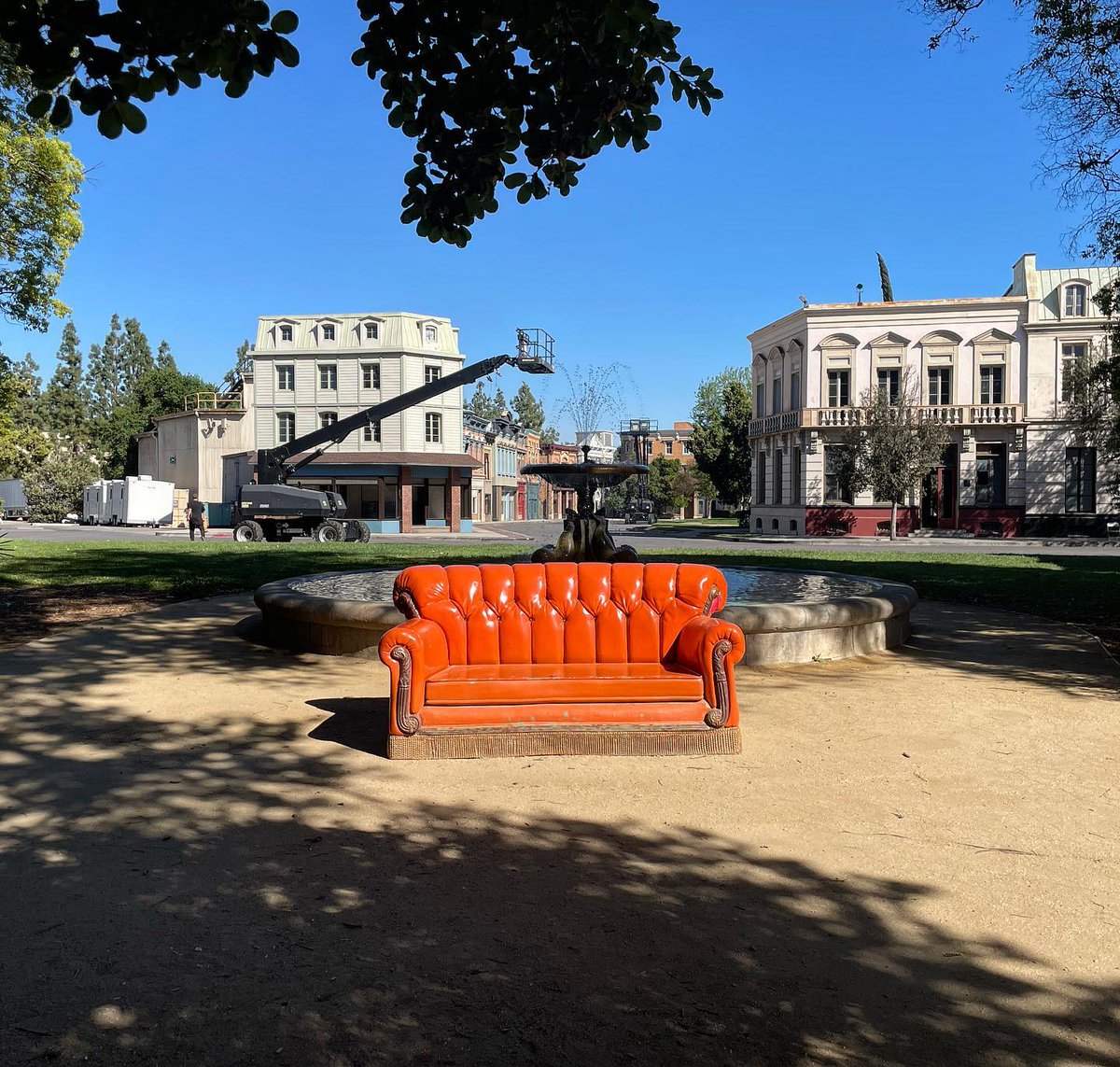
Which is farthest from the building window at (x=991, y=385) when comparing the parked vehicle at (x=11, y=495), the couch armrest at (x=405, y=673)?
the parked vehicle at (x=11, y=495)

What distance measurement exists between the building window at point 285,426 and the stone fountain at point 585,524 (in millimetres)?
37640

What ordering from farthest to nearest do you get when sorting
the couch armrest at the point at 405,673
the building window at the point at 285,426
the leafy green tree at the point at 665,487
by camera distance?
the leafy green tree at the point at 665,487 → the building window at the point at 285,426 → the couch armrest at the point at 405,673

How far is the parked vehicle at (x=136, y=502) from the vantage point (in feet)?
161

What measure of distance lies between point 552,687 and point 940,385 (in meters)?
37.8

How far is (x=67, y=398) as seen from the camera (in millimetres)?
75312

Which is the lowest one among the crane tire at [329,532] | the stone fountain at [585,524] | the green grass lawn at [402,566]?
the green grass lawn at [402,566]

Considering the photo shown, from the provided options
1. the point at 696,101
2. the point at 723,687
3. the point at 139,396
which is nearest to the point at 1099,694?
the point at 723,687

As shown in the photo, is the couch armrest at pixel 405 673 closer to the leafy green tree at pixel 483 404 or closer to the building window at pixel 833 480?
the building window at pixel 833 480

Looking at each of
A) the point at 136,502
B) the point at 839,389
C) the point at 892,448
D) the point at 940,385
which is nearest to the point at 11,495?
the point at 136,502

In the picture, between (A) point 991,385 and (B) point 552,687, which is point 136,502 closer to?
→ (A) point 991,385

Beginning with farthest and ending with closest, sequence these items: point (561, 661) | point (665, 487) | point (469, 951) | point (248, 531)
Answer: point (665, 487), point (248, 531), point (561, 661), point (469, 951)

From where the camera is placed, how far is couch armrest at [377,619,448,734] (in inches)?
201

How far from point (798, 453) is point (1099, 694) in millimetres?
34051

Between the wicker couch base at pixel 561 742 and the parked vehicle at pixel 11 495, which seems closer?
the wicker couch base at pixel 561 742
